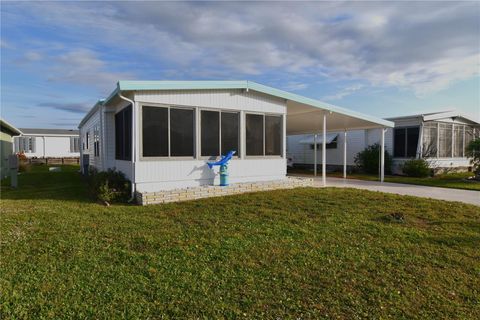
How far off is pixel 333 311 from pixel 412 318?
746 millimetres

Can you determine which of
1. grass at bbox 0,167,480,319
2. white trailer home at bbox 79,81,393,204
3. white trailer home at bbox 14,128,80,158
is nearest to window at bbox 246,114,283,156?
white trailer home at bbox 79,81,393,204

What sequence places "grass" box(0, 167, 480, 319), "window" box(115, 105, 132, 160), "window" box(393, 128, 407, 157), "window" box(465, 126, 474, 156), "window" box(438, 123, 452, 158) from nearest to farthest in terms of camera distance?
"grass" box(0, 167, 480, 319) < "window" box(115, 105, 132, 160) < "window" box(393, 128, 407, 157) < "window" box(438, 123, 452, 158) < "window" box(465, 126, 474, 156)

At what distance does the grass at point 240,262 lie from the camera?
3.24 metres

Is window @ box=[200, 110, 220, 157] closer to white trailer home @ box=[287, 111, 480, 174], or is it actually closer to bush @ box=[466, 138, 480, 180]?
white trailer home @ box=[287, 111, 480, 174]

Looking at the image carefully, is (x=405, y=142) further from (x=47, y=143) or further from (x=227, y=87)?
(x=47, y=143)

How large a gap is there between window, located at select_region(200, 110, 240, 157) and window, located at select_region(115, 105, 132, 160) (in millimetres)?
2069

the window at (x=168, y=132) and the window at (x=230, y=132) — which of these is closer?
the window at (x=168, y=132)

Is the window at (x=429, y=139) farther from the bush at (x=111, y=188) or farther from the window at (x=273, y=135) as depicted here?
the bush at (x=111, y=188)

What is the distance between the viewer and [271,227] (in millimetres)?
5945

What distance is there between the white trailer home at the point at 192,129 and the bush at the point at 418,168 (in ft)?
18.1

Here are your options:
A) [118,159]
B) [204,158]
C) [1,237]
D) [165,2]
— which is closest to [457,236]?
[204,158]

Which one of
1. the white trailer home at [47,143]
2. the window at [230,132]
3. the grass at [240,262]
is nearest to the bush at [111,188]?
the grass at [240,262]

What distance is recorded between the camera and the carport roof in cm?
818

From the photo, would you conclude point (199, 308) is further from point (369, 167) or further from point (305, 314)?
point (369, 167)
